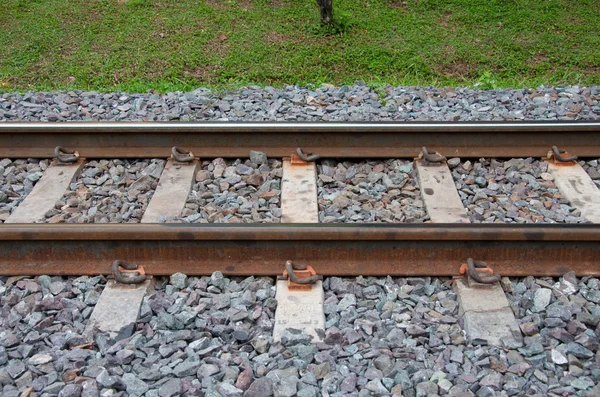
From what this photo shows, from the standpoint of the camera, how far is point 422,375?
3176 millimetres

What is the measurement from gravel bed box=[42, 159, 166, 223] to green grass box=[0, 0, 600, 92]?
2.12m

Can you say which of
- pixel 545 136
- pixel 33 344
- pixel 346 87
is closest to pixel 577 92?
pixel 545 136

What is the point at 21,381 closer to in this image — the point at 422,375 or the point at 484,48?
the point at 422,375

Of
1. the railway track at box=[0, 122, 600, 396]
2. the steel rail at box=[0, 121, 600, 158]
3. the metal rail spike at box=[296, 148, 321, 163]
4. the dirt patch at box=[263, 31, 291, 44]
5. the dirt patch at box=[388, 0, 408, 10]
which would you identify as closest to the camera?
the railway track at box=[0, 122, 600, 396]

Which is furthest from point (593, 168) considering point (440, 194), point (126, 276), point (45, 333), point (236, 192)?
point (45, 333)

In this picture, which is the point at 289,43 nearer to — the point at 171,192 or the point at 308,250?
the point at 171,192

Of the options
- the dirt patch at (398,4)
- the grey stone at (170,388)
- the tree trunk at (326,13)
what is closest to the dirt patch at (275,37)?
the tree trunk at (326,13)

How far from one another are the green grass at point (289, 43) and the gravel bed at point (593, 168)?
2.09 meters

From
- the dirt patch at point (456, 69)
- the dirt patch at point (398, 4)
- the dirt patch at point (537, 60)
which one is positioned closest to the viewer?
the dirt patch at point (456, 69)

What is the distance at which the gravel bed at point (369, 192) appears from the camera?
15.1ft

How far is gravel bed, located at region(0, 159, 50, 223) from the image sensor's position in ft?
16.2

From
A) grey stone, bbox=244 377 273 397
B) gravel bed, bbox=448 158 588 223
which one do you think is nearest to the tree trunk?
gravel bed, bbox=448 158 588 223

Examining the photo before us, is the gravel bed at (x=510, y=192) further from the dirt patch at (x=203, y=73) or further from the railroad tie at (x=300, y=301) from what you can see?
the dirt patch at (x=203, y=73)

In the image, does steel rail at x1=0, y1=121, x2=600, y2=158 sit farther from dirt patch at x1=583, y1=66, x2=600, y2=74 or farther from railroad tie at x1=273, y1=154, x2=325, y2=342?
dirt patch at x1=583, y1=66, x2=600, y2=74
